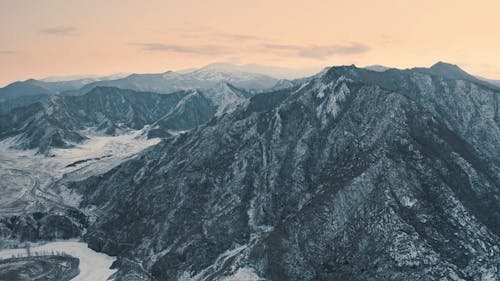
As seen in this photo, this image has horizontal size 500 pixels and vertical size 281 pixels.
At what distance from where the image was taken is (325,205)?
464ft

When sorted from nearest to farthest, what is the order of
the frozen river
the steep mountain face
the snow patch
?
the steep mountain face, the snow patch, the frozen river

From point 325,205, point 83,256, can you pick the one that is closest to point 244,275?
point 325,205

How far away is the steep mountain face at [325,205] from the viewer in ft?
410

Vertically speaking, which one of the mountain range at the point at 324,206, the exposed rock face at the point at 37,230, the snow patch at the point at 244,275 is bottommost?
the exposed rock face at the point at 37,230

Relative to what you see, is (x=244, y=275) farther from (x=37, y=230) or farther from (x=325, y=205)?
(x=37, y=230)

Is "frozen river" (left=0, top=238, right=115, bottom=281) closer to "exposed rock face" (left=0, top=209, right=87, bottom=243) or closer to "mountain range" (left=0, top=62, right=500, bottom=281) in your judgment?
"mountain range" (left=0, top=62, right=500, bottom=281)

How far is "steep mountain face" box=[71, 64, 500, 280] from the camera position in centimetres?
12494

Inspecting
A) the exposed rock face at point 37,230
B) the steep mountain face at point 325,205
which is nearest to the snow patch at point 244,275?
the steep mountain face at point 325,205

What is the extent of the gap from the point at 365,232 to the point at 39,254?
394 ft

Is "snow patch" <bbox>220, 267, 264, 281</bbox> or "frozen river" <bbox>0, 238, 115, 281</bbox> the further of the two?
"frozen river" <bbox>0, 238, 115, 281</bbox>

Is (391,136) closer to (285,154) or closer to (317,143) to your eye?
(317,143)

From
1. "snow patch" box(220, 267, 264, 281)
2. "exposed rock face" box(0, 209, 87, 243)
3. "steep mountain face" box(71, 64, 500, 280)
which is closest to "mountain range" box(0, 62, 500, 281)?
"steep mountain face" box(71, 64, 500, 280)

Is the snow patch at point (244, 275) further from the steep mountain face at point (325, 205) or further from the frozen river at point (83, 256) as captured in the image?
the frozen river at point (83, 256)

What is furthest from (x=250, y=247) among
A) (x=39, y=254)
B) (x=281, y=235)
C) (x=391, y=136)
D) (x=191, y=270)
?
(x=39, y=254)
